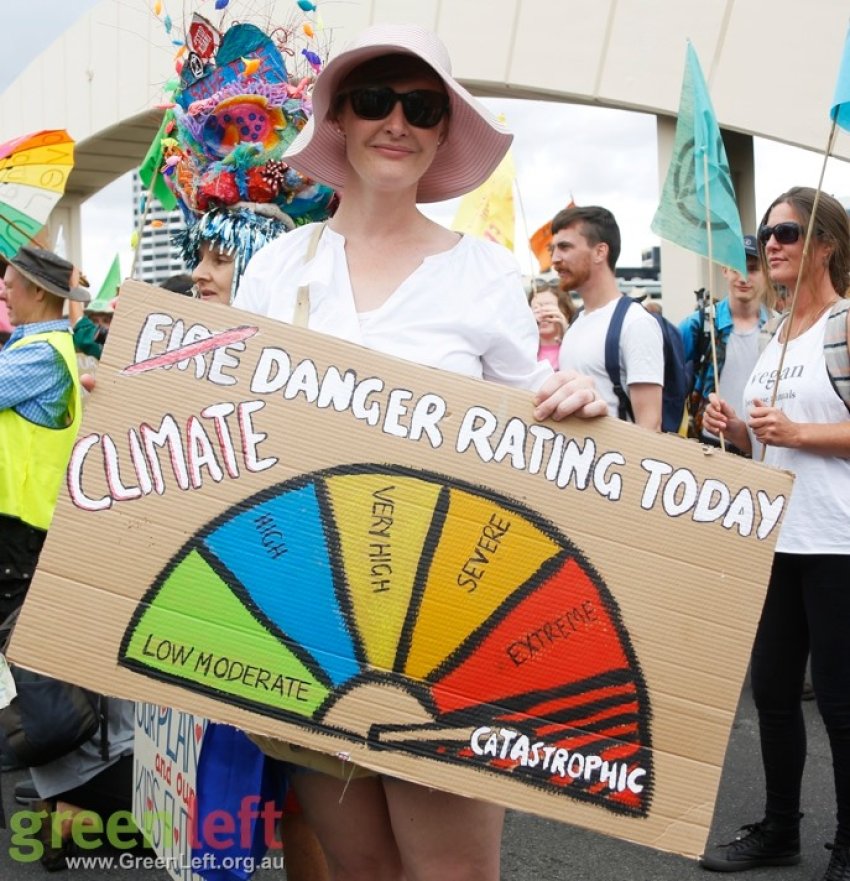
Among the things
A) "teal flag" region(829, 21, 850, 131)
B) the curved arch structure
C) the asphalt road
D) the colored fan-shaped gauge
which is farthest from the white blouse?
the curved arch structure

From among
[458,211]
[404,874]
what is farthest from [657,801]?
[458,211]

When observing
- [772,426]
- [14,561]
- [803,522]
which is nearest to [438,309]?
[772,426]

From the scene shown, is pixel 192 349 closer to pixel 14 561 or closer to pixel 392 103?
pixel 392 103

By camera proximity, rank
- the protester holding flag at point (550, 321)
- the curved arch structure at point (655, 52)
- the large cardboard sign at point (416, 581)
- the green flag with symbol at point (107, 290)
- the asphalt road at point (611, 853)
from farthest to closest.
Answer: the curved arch structure at point (655, 52), the green flag with symbol at point (107, 290), the protester holding flag at point (550, 321), the asphalt road at point (611, 853), the large cardboard sign at point (416, 581)

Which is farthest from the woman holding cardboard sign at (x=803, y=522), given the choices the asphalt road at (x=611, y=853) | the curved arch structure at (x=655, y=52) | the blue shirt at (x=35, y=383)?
the curved arch structure at (x=655, y=52)

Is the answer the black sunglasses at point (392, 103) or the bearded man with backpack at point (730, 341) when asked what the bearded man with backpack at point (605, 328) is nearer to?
the bearded man with backpack at point (730, 341)

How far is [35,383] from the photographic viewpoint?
3.53 meters

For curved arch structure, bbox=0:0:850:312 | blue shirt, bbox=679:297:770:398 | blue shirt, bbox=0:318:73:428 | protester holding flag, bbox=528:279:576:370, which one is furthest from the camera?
curved arch structure, bbox=0:0:850:312

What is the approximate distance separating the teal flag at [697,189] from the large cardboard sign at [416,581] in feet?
4.59

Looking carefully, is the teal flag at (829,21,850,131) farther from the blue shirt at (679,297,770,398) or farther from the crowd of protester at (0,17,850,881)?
the blue shirt at (679,297,770,398)

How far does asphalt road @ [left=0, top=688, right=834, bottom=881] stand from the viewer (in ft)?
10.9

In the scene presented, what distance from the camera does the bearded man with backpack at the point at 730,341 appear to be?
4750 mm

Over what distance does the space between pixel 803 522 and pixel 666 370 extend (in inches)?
56.3

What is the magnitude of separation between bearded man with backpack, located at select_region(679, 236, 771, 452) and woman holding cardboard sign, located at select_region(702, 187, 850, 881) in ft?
4.59
